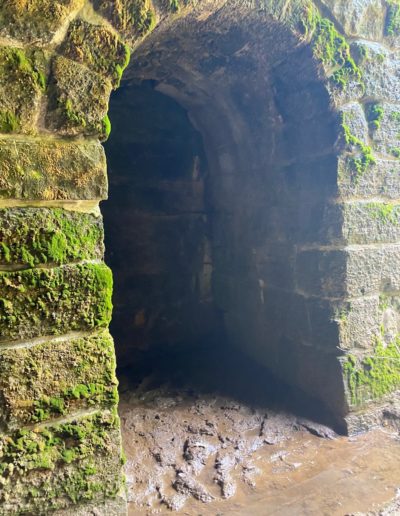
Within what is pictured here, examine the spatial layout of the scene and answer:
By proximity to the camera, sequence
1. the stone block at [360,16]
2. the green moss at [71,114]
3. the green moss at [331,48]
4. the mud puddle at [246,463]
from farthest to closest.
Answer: the stone block at [360,16]
the green moss at [331,48]
the mud puddle at [246,463]
the green moss at [71,114]

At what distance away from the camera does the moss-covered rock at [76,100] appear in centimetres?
121

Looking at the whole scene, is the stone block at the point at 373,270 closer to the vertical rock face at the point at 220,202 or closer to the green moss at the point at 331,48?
the vertical rock face at the point at 220,202

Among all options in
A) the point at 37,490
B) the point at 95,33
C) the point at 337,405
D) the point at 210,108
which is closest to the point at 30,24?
the point at 95,33

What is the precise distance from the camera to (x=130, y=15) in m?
1.31

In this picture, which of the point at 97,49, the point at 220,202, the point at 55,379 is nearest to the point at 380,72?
the point at 220,202

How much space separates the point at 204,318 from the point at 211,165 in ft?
3.70

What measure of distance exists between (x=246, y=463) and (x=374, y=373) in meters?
0.77

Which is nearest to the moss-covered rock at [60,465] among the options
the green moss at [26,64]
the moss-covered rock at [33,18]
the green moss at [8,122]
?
Result: the green moss at [8,122]

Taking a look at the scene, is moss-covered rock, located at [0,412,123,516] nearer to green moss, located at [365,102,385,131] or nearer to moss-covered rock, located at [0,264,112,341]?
moss-covered rock, located at [0,264,112,341]

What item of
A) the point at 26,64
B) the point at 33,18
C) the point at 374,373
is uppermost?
the point at 33,18

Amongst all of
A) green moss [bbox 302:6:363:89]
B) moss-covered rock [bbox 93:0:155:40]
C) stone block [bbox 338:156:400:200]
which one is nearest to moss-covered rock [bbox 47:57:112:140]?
moss-covered rock [bbox 93:0:155:40]

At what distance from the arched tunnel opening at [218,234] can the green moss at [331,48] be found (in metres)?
0.07

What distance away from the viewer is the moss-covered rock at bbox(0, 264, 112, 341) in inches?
45.4

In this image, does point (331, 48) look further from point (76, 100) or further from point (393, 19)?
point (76, 100)
